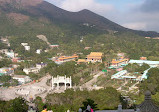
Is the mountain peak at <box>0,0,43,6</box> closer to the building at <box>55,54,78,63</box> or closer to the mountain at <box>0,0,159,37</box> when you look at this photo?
the mountain at <box>0,0,159,37</box>

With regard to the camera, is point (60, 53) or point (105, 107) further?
point (60, 53)

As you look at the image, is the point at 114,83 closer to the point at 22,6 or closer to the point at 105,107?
the point at 105,107

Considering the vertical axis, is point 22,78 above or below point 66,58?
below

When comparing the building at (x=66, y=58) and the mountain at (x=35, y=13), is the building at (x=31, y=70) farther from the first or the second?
the mountain at (x=35, y=13)

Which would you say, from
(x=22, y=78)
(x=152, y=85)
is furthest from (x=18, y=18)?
(x=152, y=85)

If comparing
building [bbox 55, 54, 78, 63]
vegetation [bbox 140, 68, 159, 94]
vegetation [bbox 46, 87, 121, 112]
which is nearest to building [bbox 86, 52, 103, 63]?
building [bbox 55, 54, 78, 63]

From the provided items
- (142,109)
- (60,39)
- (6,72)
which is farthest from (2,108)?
(60,39)

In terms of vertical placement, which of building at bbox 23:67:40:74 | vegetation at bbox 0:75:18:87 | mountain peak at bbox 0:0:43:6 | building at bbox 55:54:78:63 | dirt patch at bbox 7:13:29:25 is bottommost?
vegetation at bbox 0:75:18:87

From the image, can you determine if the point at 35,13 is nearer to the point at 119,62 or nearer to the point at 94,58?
the point at 94,58
